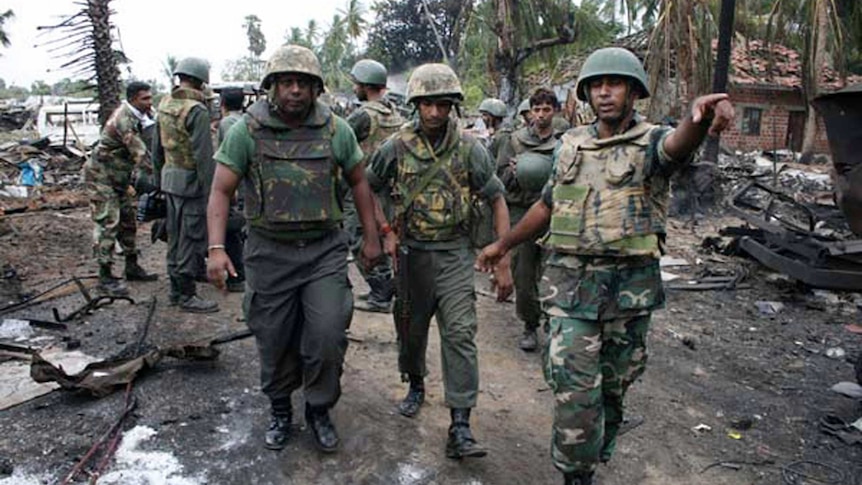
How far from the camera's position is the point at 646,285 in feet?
8.98

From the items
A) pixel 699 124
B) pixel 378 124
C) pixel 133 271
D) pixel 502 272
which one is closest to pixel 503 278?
pixel 502 272

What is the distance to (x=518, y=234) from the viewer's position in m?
3.12

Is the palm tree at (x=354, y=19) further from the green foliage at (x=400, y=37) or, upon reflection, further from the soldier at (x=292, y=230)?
the soldier at (x=292, y=230)

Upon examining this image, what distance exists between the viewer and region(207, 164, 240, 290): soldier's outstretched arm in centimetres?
303

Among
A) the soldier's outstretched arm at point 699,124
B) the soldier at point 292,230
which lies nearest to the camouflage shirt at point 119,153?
the soldier at point 292,230

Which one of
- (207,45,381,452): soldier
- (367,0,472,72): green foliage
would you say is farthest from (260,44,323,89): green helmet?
(367,0,472,72): green foliage

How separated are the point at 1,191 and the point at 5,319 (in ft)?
27.3

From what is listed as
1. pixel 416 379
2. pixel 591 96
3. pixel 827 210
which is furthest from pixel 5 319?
pixel 827 210

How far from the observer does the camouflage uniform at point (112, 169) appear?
5.72m

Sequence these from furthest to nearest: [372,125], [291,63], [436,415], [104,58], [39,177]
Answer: [39,177]
[104,58]
[372,125]
[436,415]
[291,63]

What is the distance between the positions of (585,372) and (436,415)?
1.31 meters

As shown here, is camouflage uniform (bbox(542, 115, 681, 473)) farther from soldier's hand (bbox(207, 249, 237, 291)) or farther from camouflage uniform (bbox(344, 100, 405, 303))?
camouflage uniform (bbox(344, 100, 405, 303))

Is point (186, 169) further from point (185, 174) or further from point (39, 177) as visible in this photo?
point (39, 177)

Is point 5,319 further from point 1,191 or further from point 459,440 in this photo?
point 1,191
